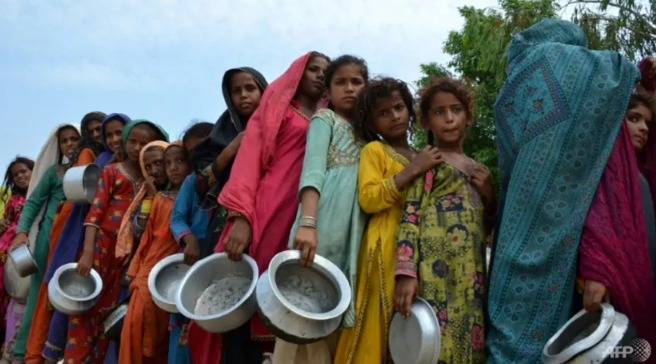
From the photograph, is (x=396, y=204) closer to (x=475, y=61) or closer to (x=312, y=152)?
(x=312, y=152)

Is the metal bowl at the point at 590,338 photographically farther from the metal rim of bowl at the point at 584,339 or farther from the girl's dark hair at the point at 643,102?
the girl's dark hair at the point at 643,102

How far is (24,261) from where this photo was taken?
17.5 ft

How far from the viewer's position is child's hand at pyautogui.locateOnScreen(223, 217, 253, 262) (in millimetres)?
3039

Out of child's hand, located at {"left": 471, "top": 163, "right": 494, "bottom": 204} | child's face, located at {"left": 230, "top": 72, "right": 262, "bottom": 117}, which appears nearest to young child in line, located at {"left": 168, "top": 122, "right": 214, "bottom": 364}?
child's face, located at {"left": 230, "top": 72, "right": 262, "bottom": 117}

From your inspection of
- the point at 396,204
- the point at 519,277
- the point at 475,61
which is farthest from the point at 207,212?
the point at 475,61

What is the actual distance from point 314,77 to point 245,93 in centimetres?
59

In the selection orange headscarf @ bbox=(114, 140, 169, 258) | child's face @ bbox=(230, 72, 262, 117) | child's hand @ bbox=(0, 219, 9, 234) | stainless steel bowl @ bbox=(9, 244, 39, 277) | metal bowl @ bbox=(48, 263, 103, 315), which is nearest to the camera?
child's face @ bbox=(230, 72, 262, 117)

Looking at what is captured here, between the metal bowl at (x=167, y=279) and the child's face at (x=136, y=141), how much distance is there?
1381 millimetres

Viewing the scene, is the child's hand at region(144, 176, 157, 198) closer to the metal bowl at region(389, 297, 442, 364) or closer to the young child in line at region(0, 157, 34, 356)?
the metal bowl at region(389, 297, 442, 364)

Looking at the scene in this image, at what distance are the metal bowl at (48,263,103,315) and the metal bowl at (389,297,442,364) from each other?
106 inches

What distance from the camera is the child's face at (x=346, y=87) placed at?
3371 millimetres

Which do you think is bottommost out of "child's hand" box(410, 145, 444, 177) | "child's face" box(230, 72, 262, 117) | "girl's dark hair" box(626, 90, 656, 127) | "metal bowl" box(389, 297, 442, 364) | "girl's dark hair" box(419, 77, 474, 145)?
"metal bowl" box(389, 297, 442, 364)

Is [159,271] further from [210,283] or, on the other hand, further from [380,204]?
[380,204]

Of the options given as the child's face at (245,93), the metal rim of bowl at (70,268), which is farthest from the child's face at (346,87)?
the metal rim of bowl at (70,268)
